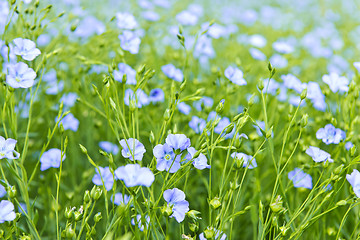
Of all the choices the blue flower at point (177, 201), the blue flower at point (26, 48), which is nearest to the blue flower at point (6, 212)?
the blue flower at point (177, 201)

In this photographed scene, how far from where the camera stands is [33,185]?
1.86 metres

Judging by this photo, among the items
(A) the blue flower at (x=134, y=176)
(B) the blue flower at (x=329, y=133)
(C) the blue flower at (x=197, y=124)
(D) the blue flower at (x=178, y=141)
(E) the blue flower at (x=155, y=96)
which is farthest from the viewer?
(E) the blue flower at (x=155, y=96)

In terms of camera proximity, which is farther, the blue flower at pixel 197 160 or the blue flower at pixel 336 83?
the blue flower at pixel 336 83

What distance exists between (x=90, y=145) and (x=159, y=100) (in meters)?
0.41

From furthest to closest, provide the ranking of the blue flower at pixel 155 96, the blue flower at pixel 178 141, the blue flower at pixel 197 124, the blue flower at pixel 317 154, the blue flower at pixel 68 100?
1. the blue flower at pixel 68 100
2. the blue flower at pixel 155 96
3. the blue flower at pixel 197 124
4. the blue flower at pixel 317 154
5. the blue flower at pixel 178 141

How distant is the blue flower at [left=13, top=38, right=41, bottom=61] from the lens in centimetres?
146

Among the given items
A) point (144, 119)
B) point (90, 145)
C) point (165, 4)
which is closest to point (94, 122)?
point (90, 145)

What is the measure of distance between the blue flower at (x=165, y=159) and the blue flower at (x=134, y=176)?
15cm

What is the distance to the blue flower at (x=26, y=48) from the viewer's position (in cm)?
146

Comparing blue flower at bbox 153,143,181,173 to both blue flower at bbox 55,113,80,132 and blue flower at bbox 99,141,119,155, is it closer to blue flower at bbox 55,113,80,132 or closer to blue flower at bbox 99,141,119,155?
blue flower at bbox 99,141,119,155

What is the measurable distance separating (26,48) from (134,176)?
Result: 0.75m

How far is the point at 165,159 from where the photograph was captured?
1253 mm

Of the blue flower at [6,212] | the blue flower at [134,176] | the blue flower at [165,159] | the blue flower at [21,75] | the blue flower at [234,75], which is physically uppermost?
the blue flower at [21,75]

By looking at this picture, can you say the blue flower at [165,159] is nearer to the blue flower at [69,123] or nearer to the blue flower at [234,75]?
the blue flower at [234,75]
